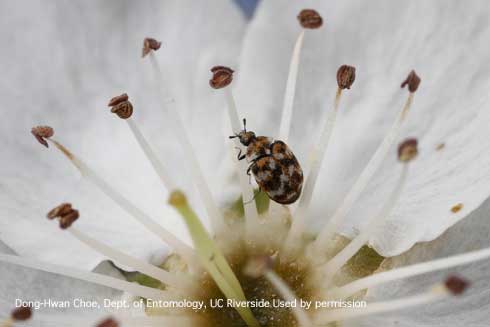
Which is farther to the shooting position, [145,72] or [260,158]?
[145,72]

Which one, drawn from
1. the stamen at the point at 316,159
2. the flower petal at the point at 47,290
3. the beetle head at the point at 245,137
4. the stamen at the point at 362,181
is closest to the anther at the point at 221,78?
the beetle head at the point at 245,137

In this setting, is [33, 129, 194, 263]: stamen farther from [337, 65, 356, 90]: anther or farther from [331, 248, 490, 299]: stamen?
[337, 65, 356, 90]: anther

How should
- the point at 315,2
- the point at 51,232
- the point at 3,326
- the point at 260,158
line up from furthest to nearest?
the point at 315,2 → the point at 51,232 → the point at 260,158 → the point at 3,326

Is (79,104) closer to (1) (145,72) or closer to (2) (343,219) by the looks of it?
(1) (145,72)

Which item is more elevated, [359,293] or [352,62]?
[352,62]

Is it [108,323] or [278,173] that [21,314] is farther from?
[278,173]

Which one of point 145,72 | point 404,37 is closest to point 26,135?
point 145,72

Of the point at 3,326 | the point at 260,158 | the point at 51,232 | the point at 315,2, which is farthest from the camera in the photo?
the point at 315,2

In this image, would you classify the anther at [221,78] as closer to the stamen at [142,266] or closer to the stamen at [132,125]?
the stamen at [132,125]

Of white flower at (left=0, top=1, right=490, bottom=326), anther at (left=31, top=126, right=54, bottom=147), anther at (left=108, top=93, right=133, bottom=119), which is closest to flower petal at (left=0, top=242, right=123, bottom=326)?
white flower at (left=0, top=1, right=490, bottom=326)
